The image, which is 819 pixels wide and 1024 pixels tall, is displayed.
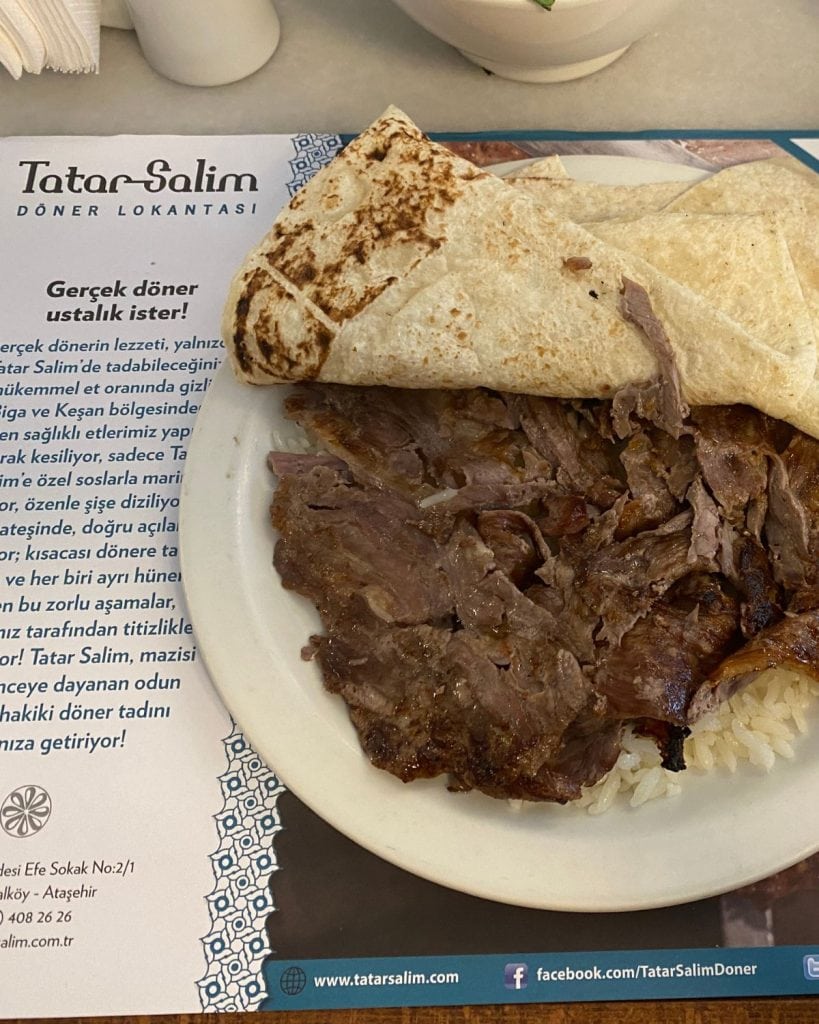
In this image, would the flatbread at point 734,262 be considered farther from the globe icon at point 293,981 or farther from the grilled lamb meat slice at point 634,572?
the globe icon at point 293,981

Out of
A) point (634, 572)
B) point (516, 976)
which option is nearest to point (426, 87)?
point (634, 572)

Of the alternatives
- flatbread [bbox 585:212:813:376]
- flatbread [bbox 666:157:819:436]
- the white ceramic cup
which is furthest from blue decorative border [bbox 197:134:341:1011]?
the white ceramic cup

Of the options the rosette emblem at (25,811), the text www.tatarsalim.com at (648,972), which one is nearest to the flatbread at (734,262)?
the text www.tatarsalim.com at (648,972)

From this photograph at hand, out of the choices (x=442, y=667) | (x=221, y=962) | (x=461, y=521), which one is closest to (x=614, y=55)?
(x=461, y=521)

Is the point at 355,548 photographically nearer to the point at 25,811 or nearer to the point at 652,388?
the point at 652,388

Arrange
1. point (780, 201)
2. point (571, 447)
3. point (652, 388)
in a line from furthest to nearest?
point (780, 201) → point (571, 447) → point (652, 388)

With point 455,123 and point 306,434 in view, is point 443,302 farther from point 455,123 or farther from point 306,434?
point 455,123
